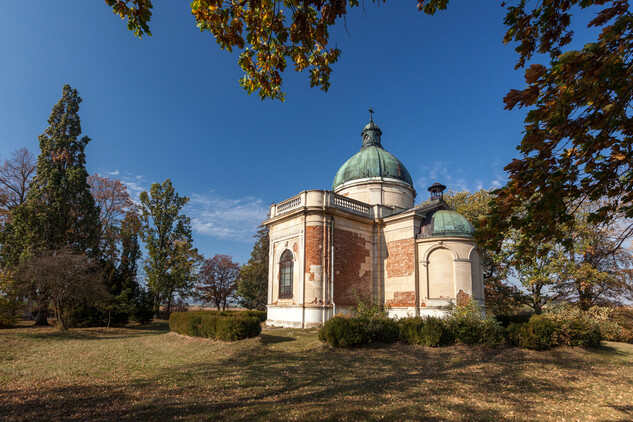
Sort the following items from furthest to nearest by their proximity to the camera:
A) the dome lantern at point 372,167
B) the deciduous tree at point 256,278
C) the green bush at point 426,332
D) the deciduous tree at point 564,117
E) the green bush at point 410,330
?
1. the deciduous tree at point 256,278
2. the dome lantern at point 372,167
3. the green bush at point 410,330
4. the green bush at point 426,332
5. the deciduous tree at point 564,117

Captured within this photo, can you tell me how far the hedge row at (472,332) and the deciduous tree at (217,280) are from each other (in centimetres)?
3185

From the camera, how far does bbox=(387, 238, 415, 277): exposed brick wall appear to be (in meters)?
20.1

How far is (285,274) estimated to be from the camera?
835 inches

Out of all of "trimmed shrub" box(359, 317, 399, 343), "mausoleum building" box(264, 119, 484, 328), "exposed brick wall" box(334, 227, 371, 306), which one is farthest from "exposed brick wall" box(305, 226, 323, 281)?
"trimmed shrub" box(359, 317, 399, 343)

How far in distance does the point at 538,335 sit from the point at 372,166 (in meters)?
16.1

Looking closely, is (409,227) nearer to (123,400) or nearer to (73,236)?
(123,400)

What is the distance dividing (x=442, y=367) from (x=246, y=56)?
10.1m

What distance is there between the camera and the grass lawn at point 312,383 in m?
6.46

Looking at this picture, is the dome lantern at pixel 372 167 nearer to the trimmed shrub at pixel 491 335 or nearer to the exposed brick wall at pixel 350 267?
the exposed brick wall at pixel 350 267

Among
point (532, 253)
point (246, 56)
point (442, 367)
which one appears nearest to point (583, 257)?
point (442, 367)

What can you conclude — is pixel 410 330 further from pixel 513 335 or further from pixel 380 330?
pixel 513 335

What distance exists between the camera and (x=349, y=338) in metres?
12.8

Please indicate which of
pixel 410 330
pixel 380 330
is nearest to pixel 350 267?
pixel 380 330

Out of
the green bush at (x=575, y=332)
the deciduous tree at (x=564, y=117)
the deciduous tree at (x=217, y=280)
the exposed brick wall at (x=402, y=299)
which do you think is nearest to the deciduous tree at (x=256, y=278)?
the deciduous tree at (x=217, y=280)
